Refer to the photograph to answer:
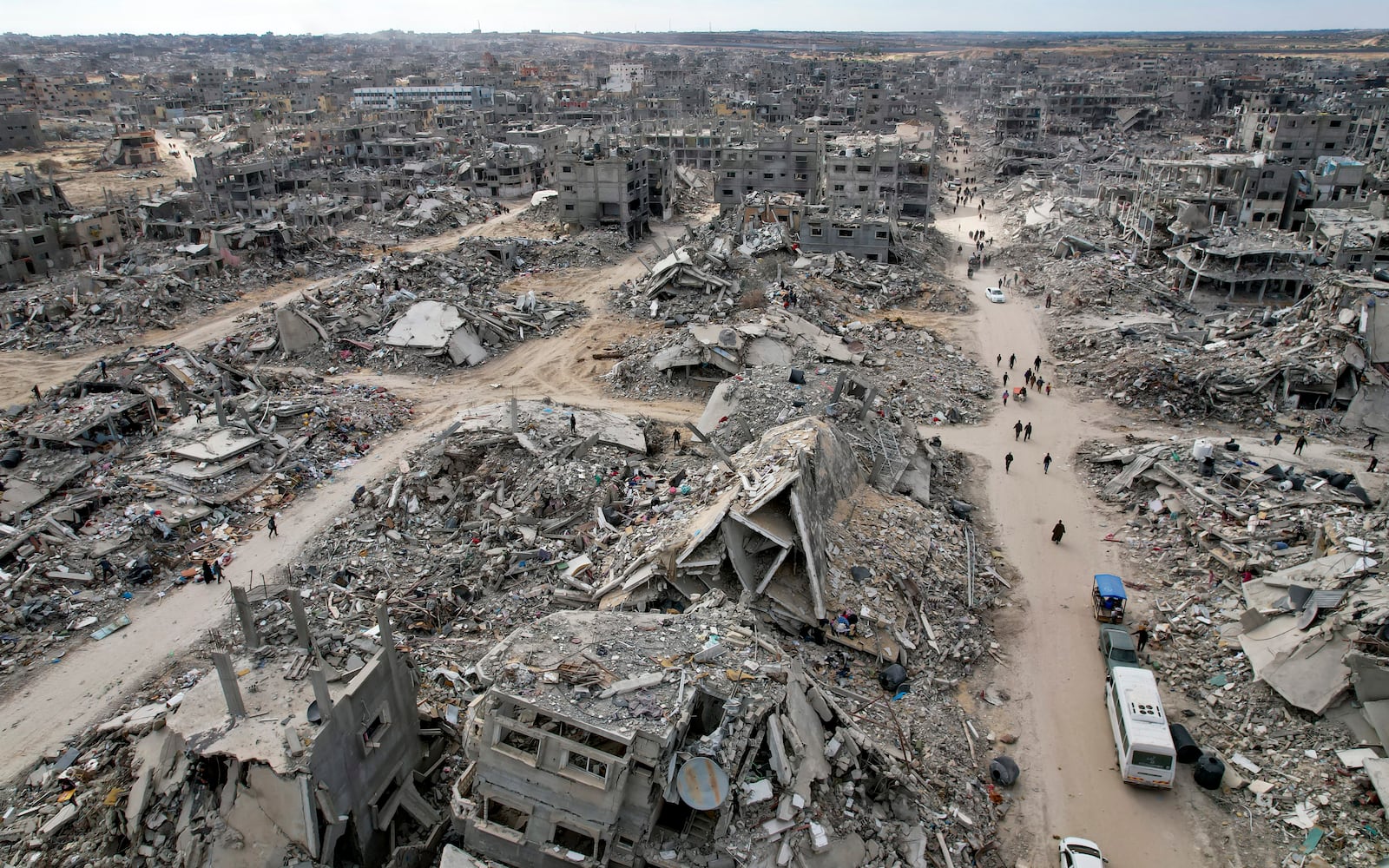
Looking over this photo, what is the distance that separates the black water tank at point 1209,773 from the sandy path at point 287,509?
15940 millimetres

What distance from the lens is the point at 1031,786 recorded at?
12.7m

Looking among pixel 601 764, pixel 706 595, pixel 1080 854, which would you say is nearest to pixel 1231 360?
pixel 1080 854

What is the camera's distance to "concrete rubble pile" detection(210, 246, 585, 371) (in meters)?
29.9

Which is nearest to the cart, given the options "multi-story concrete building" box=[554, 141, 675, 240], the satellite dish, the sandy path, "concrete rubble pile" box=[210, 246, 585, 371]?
the satellite dish

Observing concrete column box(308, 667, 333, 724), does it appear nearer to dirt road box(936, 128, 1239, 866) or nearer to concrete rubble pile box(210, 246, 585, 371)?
dirt road box(936, 128, 1239, 866)

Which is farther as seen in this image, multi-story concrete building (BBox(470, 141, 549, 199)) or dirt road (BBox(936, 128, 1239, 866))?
multi-story concrete building (BBox(470, 141, 549, 199))

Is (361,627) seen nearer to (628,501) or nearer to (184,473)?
(628,501)

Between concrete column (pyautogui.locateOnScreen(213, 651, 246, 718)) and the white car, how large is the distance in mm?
10760

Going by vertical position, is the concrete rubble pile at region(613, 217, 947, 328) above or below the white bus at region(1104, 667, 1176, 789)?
above

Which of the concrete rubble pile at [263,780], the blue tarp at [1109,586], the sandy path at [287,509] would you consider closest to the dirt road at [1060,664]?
the blue tarp at [1109,586]

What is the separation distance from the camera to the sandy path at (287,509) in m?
14.2

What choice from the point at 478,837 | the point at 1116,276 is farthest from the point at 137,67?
the point at 478,837

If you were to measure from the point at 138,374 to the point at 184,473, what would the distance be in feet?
24.1

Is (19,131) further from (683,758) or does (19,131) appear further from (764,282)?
(683,758)
